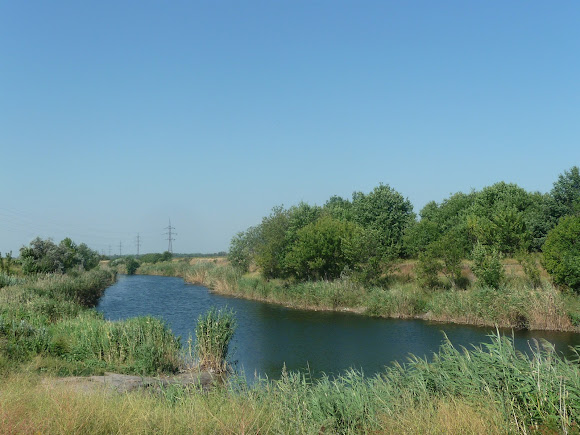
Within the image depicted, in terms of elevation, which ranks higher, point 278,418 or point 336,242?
point 336,242

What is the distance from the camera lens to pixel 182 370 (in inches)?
688

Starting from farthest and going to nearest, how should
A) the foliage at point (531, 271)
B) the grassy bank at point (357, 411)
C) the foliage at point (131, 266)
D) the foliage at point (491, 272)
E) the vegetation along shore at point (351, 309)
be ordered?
the foliage at point (131, 266), the foliage at point (531, 271), the foliage at point (491, 272), the vegetation along shore at point (351, 309), the grassy bank at point (357, 411)

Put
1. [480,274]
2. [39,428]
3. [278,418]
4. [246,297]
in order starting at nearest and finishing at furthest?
1. [39,428]
2. [278,418]
3. [480,274]
4. [246,297]

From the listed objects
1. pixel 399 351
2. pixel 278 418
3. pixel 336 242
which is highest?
pixel 336 242

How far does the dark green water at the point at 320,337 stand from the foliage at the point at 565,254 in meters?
5.65

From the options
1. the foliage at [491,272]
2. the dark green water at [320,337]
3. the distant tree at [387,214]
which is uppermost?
the distant tree at [387,214]

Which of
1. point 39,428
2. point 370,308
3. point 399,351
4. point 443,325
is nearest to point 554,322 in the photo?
point 443,325

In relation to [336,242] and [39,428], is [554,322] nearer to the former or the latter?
[336,242]

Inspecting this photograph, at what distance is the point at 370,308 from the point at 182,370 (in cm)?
2083

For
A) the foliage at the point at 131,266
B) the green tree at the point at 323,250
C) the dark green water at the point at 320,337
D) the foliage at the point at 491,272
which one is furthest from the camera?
the foliage at the point at 131,266

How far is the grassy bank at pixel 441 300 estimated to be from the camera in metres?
27.6

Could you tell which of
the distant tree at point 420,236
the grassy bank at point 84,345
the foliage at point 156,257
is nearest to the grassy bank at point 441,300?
the distant tree at point 420,236

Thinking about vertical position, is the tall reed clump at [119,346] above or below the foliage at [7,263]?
below

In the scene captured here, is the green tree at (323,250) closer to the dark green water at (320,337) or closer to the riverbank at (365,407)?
the dark green water at (320,337)
